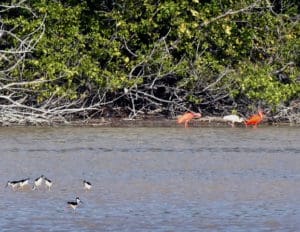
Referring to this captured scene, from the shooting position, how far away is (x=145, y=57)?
1869 centimetres

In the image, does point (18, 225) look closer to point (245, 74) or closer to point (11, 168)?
point (11, 168)

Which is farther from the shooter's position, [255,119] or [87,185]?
[255,119]

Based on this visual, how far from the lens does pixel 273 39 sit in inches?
762

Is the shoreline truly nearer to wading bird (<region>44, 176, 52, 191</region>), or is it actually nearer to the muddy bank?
the muddy bank

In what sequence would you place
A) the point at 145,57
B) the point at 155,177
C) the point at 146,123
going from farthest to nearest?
the point at 146,123, the point at 145,57, the point at 155,177

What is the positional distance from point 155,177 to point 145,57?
6166mm

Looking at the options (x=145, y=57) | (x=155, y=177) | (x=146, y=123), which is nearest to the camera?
(x=155, y=177)

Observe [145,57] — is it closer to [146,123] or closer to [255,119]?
[146,123]

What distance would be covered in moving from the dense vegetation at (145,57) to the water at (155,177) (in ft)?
3.27

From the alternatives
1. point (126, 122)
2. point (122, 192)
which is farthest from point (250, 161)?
point (126, 122)

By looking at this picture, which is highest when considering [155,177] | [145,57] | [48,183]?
[145,57]

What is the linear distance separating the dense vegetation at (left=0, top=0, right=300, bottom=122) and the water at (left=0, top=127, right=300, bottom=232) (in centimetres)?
100

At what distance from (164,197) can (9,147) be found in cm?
463

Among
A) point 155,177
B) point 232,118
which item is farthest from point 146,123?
point 155,177
